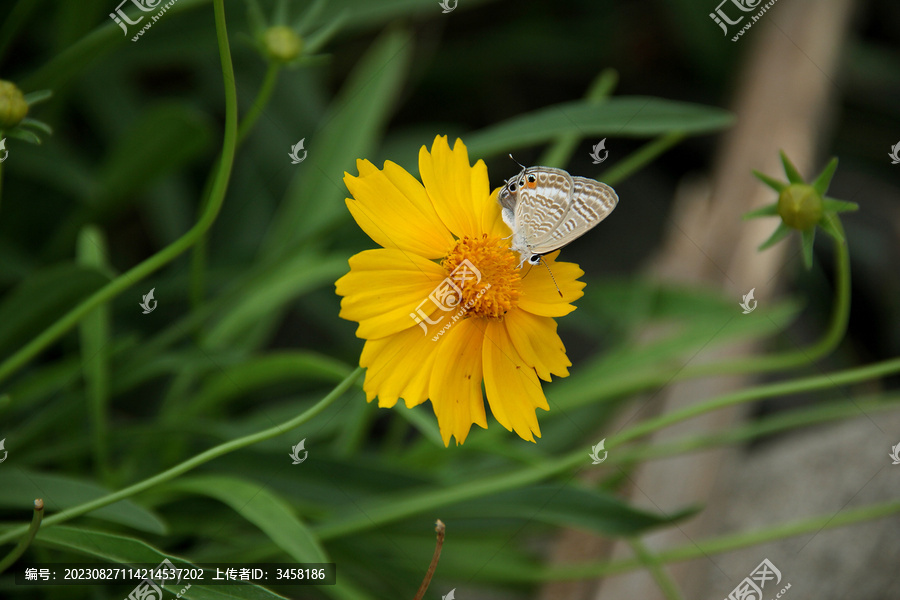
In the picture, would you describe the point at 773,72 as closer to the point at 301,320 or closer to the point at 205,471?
the point at 301,320

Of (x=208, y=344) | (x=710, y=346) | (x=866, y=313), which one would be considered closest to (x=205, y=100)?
(x=208, y=344)

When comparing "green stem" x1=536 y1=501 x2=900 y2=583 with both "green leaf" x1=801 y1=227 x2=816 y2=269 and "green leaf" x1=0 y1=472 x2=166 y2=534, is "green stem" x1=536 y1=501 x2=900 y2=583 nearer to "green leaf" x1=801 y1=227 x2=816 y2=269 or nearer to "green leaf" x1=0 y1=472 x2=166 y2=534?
"green leaf" x1=801 y1=227 x2=816 y2=269

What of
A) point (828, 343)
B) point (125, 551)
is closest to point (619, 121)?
point (828, 343)

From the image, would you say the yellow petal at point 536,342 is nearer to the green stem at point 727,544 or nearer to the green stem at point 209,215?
the green stem at point 209,215

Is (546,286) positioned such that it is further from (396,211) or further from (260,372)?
(260,372)

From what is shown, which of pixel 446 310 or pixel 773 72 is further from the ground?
pixel 773 72

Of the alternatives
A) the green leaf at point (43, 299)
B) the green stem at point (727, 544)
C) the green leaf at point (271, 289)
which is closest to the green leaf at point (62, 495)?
the green leaf at point (43, 299)
